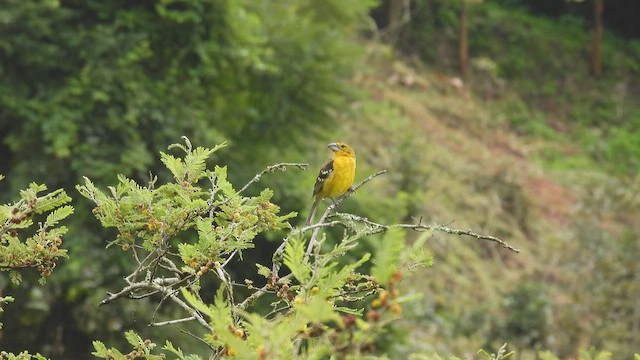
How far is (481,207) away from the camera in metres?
18.1

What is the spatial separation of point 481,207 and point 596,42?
10.5m

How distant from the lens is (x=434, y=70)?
24266 mm

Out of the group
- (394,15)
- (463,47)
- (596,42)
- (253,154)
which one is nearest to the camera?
(253,154)

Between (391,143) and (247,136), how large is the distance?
838cm

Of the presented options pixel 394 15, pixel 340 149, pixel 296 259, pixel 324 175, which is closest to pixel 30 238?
pixel 296 259

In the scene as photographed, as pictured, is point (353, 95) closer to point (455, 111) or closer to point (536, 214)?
point (536, 214)

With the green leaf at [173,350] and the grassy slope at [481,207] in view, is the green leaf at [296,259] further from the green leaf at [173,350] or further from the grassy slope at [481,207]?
the grassy slope at [481,207]

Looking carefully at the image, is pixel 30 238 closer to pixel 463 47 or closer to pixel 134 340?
pixel 134 340

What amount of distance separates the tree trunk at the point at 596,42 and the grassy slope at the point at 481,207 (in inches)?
165

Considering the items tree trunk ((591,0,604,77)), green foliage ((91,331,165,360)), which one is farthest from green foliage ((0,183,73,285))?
tree trunk ((591,0,604,77))

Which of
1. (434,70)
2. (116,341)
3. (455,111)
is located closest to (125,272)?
(116,341)

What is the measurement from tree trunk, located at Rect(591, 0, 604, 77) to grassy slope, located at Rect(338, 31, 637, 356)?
4188mm

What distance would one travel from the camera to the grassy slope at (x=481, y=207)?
11805 millimetres

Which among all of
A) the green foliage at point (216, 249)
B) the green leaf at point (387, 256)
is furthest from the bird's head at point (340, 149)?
the green leaf at point (387, 256)
